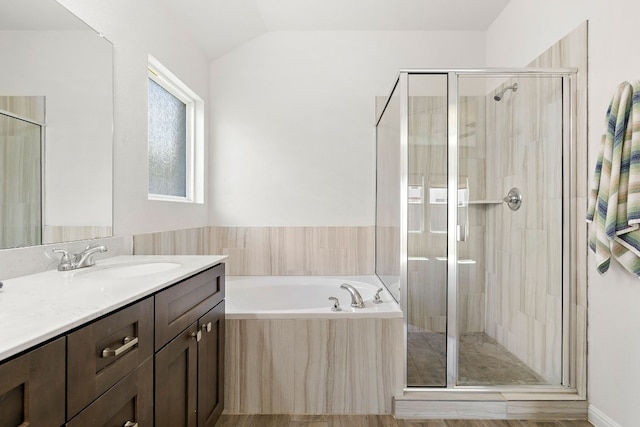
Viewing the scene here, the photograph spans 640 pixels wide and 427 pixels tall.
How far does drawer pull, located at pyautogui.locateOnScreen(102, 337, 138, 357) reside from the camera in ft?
3.01

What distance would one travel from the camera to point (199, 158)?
3.06 metres

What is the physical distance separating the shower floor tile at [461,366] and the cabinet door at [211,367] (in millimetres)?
1002

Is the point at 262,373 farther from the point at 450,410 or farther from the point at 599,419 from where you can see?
the point at 599,419

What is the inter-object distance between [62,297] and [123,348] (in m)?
0.21

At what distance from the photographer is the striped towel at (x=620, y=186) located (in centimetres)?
153

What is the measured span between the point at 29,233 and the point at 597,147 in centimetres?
252

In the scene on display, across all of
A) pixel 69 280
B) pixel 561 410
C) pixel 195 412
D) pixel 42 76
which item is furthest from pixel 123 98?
pixel 561 410

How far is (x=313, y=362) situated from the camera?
2016 millimetres

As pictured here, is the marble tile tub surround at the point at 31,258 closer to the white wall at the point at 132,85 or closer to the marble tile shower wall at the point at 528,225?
the white wall at the point at 132,85

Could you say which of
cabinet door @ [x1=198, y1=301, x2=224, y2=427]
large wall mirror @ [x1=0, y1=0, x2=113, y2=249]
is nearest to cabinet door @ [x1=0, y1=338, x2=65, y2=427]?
large wall mirror @ [x1=0, y1=0, x2=113, y2=249]

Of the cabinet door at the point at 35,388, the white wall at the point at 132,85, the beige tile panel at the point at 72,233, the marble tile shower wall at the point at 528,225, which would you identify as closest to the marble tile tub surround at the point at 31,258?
the beige tile panel at the point at 72,233

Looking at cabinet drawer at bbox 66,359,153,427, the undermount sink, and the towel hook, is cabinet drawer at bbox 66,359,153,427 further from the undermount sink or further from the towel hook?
the towel hook

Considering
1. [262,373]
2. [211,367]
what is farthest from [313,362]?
[211,367]

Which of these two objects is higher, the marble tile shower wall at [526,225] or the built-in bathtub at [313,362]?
the marble tile shower wall at [526,225]
